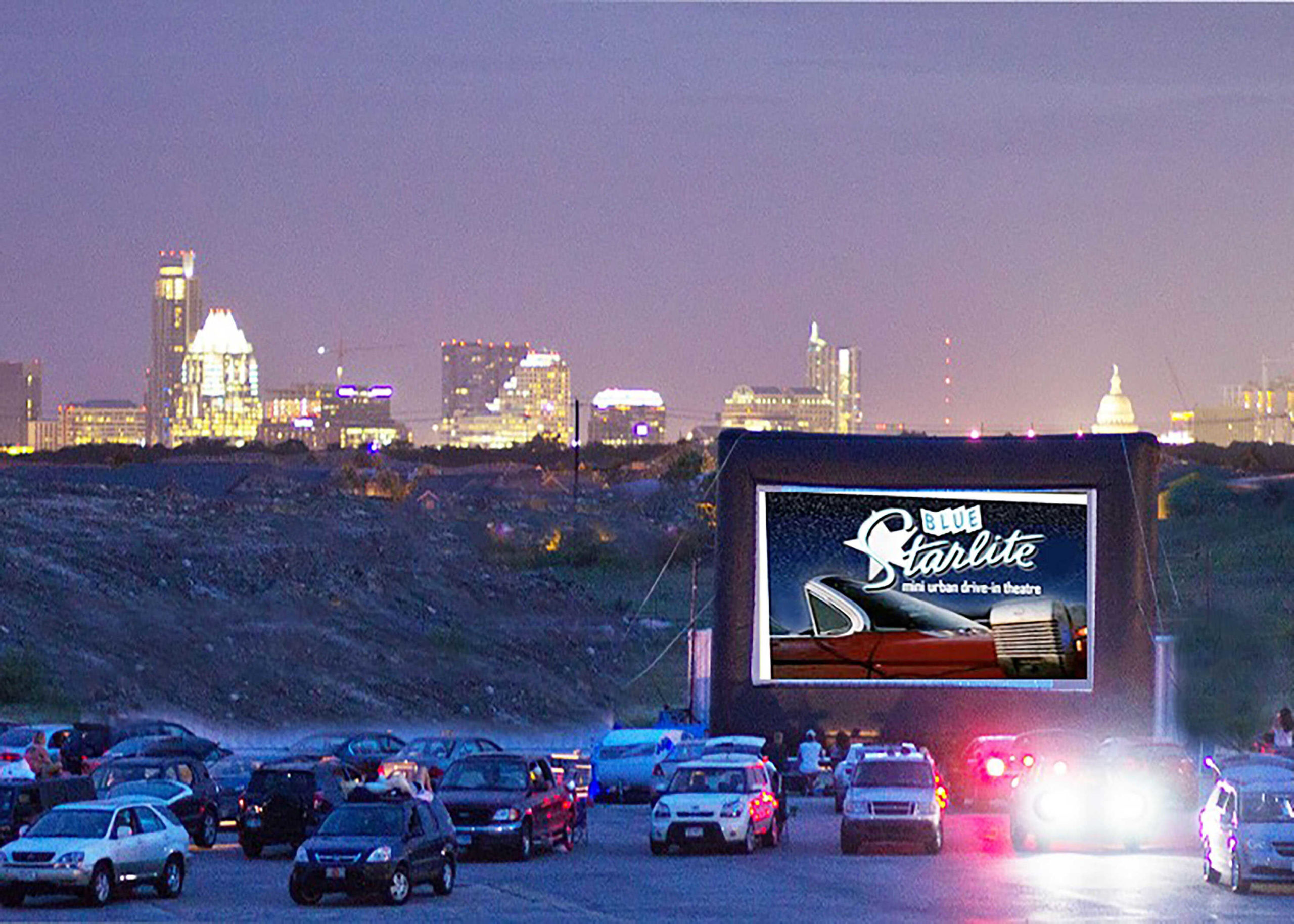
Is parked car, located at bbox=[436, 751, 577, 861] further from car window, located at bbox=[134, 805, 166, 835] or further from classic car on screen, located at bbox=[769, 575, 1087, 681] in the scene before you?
classic car on screen, located at bbox=[769, 575, 1087, 681]

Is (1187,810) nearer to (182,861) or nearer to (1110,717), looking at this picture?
(1110,717)

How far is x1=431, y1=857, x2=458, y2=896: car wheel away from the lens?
87.6ft

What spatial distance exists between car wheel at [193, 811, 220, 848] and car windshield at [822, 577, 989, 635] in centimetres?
1801

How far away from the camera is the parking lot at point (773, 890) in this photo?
24.4 m

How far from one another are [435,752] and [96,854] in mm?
17256

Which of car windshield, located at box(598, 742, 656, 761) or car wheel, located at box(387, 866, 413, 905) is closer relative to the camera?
car wheel, located at box(387, 866, 413, 905)

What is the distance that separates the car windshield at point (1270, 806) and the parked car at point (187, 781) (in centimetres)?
1509

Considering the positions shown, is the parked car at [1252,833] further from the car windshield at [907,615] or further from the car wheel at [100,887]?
the car windshield at [907,615]

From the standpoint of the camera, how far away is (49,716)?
199ft

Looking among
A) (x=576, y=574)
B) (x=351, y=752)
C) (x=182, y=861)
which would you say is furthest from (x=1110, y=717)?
(x=576, y=574)

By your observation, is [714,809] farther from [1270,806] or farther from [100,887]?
[100,887]

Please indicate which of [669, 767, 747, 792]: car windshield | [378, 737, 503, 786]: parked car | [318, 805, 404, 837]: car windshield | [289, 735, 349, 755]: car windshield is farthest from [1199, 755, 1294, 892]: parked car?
[289, 735, 349, 755]: car windshield

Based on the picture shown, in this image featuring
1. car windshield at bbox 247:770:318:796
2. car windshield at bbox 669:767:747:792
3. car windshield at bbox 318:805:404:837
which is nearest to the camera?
car windshield at bbox 318:805:404:837

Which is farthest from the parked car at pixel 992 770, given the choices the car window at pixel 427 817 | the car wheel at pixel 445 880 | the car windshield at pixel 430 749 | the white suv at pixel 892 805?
the car window at pixel 427 817
